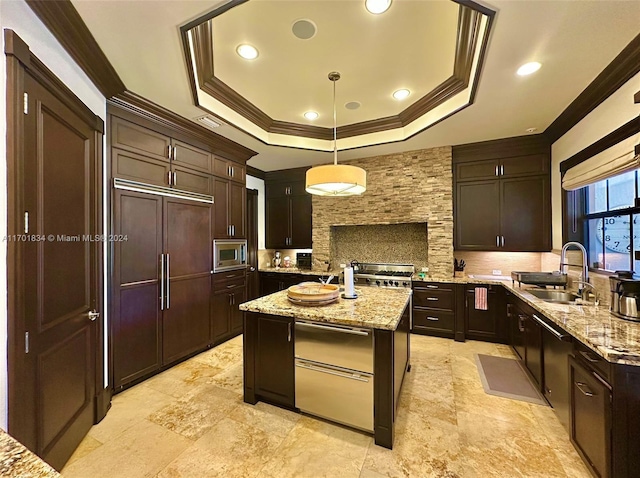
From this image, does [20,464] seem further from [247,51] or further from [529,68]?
[529,68]

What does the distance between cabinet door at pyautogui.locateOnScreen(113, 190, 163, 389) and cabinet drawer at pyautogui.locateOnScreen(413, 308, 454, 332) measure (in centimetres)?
347

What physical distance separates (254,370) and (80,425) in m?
1.26

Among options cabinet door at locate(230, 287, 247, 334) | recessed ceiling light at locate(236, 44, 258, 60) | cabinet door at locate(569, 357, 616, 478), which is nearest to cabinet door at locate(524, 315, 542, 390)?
cabinet door at locate(569, 357, 616, 478)

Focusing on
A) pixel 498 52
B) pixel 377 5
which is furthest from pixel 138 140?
pixel 498 52

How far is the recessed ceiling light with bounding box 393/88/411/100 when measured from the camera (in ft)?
9.76

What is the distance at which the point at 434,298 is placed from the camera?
4.06 m

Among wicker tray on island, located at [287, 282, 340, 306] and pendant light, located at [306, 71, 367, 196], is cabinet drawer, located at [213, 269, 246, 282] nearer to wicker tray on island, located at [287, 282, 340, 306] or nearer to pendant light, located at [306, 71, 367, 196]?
wicker tray on island, located at [287, 282, 340, 306]

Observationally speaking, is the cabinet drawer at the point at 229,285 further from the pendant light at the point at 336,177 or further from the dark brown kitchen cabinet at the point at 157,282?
the pendant light at the point at 336,177

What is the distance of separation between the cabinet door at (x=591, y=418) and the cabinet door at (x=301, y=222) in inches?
160

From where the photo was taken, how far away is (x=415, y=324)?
4180mm

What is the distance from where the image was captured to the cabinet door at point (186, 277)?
3094 mm

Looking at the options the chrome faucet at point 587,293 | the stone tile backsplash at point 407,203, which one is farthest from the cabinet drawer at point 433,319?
the chrome faucet at point 587,293

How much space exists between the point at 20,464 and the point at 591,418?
262 centimetres

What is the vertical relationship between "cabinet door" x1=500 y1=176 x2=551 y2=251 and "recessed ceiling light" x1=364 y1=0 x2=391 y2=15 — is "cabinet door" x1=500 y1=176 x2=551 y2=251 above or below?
below
